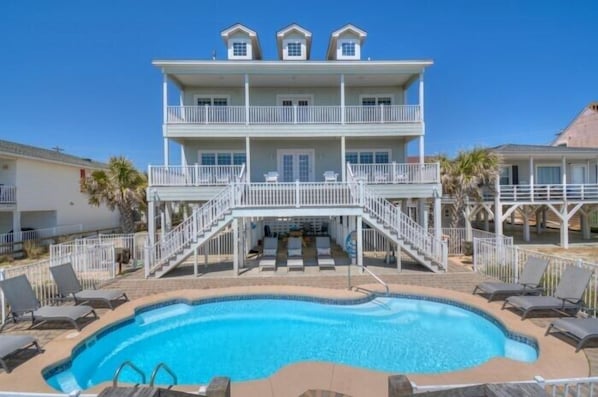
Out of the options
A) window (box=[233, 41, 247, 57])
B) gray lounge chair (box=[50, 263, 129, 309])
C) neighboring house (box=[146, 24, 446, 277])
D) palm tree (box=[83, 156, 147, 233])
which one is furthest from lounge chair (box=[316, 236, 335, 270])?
window (box=[233, 41, 247, 57])

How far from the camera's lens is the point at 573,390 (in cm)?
514

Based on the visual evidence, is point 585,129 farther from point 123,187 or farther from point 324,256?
point 123,187

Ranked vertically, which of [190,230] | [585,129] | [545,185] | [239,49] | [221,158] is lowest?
[190,230]

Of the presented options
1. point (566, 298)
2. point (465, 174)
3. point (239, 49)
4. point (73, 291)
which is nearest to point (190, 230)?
point (73, 291)

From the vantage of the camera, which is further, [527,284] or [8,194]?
[8,194]

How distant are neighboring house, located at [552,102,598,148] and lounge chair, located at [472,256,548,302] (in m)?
33.4

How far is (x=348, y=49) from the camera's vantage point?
18.9 meters

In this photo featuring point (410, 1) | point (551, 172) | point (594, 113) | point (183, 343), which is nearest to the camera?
point (183, 343)

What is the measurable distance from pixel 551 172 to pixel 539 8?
1176 centimetres

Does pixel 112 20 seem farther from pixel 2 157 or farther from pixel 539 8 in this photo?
pixel 539 8

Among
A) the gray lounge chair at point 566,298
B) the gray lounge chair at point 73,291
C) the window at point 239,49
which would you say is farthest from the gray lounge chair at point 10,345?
the window at point 239,49

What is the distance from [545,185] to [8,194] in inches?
1412

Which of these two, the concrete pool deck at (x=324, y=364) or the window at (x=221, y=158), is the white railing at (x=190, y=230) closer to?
the concrete pool deck at (x=324, y=364)

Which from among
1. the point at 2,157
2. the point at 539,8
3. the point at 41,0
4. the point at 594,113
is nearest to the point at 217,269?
the point at 41,0
